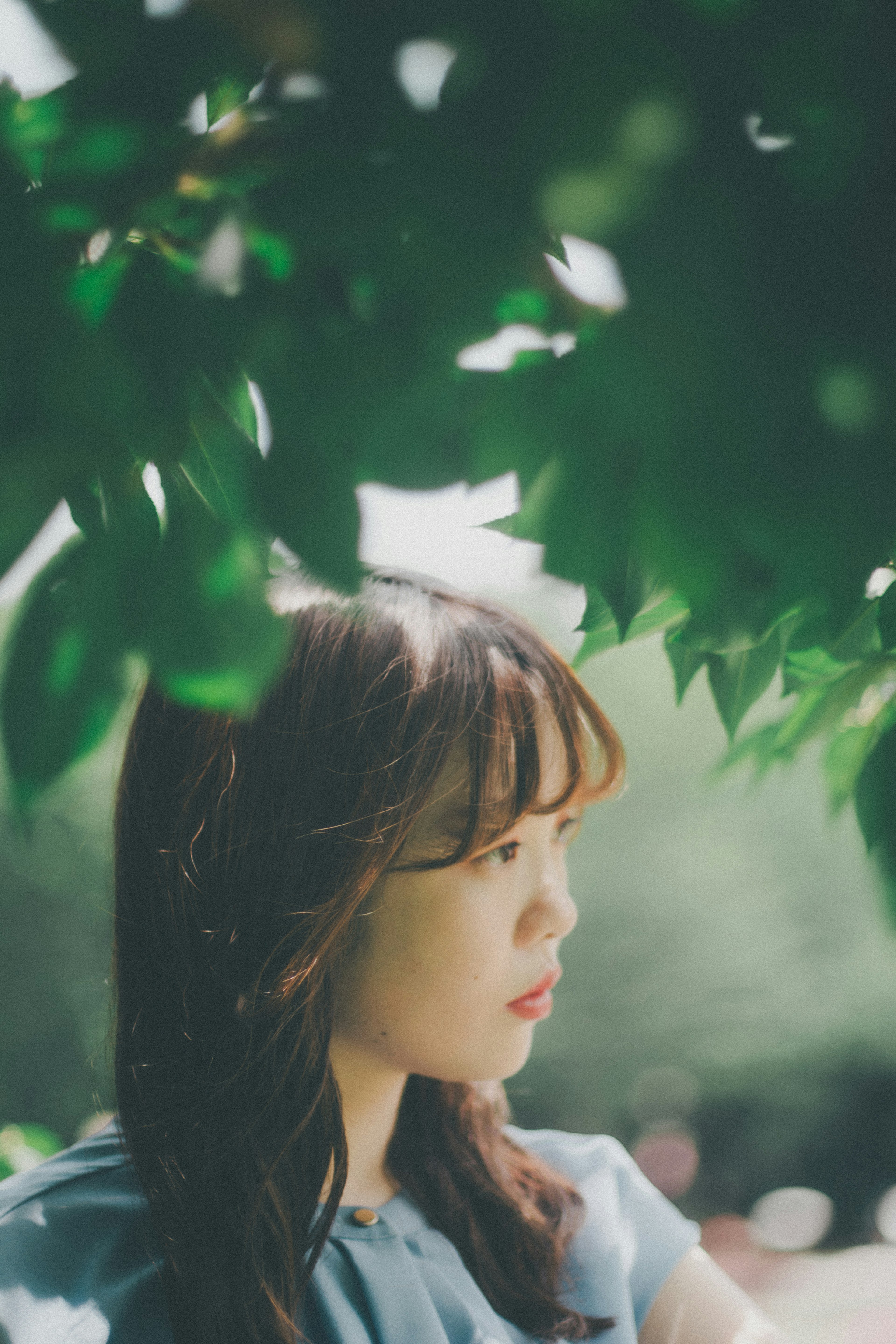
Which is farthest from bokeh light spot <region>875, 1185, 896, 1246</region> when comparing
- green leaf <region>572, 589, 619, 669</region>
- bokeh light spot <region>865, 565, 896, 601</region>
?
Result: bokeh light spot <region>865, 565, 896, 601</region>

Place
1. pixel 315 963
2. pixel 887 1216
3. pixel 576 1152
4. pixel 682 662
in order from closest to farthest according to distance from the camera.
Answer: pixel 682 662, pixel 315 963, pixel 576 1152, pixel 887 1216

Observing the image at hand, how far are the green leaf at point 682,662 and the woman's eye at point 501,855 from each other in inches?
10.6

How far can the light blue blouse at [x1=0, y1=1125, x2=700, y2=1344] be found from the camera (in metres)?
0.83

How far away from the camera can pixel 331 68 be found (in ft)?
1.32

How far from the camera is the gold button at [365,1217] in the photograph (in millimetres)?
1042

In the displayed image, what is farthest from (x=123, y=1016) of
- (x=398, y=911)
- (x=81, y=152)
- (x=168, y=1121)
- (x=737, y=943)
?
(x=737, y=943)

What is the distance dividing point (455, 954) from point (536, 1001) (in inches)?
5.0

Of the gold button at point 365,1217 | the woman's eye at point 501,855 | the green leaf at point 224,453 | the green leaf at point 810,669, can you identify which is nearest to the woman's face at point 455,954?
the woman's eye at point 501,855

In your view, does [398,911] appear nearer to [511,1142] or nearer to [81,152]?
[511,1142]

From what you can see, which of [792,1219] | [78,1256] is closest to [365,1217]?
[78,1256]

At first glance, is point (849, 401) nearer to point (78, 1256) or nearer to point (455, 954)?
point (455, 954)

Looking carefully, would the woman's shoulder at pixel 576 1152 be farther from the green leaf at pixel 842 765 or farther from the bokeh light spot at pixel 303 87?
the bokeh light spot at pixel 303 87

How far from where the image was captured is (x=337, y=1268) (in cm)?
99

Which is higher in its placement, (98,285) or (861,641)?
(98,285)
